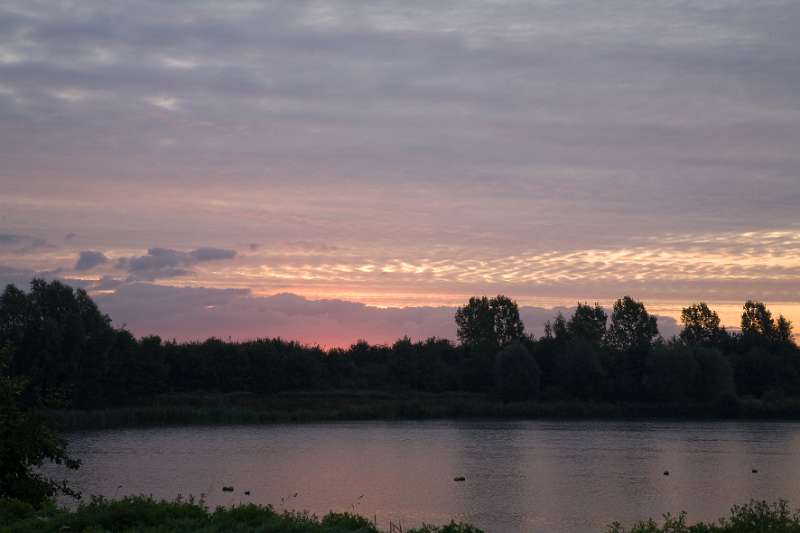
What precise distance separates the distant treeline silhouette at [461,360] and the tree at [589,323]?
7.1 inches

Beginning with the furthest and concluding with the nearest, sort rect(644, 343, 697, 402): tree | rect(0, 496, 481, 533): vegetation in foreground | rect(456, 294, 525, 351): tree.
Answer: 1. rect(456, 294, 525, 351): tree
2. rect(644, 343, 697, 402): tree
3. rect(0, 496, 481, 533): vegetation in foreground

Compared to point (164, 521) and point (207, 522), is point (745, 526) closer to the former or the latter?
point (207, 522)

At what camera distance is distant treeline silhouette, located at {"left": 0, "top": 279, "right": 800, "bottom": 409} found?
8006 centimetres

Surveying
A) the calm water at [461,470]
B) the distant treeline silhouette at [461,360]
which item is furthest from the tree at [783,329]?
the calm water at [461,470]

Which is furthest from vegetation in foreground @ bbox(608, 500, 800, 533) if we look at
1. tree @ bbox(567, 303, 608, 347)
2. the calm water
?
tree @ bbox(567, 303, 608, 347)

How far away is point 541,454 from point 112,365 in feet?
164

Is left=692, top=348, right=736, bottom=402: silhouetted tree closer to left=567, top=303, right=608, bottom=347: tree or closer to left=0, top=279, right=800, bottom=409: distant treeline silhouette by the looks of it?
left=0, top=279, right=800, bottom=409: distant treeline silhouette

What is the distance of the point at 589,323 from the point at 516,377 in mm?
26134

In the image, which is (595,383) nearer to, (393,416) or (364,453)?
(393,416)

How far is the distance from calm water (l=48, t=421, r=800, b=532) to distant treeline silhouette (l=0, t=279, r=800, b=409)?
1552 centimetres

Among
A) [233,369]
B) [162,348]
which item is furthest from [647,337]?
[162,348]

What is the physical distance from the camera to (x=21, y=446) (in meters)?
20.3

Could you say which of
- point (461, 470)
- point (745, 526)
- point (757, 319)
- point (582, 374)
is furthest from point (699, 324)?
point (745, 526)

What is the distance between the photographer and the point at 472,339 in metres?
119
